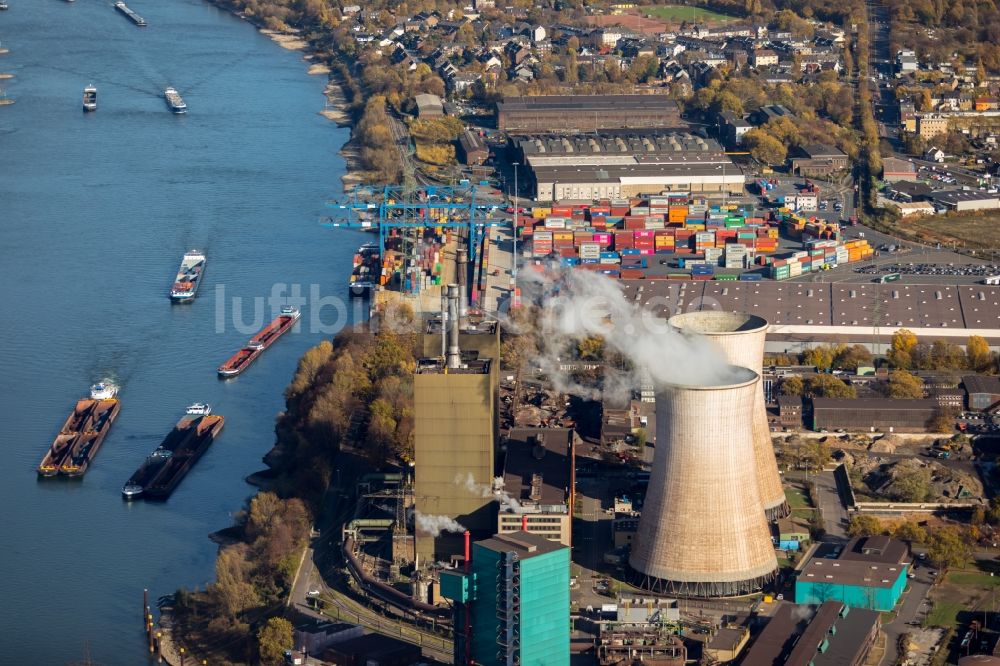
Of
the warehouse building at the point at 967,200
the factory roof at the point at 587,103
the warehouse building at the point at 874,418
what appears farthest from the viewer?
the factory roof at the point at 587,103

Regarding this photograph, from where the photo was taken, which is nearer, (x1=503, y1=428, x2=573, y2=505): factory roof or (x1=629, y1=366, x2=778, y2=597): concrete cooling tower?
(x1=629, y1=366, x2=778, y2=597): concrete cooling tower

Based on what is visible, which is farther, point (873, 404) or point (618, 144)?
point (618, 144)

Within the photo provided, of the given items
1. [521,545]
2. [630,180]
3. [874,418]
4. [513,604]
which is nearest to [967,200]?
[630,180]

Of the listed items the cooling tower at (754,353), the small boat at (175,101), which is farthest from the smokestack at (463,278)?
the small boat at (175,101)

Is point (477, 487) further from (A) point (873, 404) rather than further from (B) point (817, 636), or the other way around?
(A) point (873, 404)

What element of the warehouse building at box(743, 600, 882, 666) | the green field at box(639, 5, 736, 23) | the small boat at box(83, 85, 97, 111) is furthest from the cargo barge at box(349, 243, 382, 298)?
the green field at box(639, 5, 736, 23)

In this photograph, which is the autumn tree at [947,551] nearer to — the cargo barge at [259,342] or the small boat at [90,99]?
the cargo barge at [259,342]

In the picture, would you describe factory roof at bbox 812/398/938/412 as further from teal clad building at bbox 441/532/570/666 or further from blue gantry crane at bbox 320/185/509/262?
blue gantry crane at bbox 320/185/509/262
